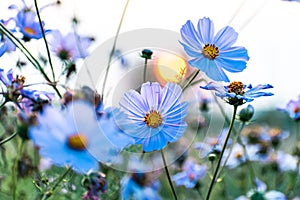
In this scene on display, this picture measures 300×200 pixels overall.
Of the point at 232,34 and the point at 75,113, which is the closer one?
the point at 75,113

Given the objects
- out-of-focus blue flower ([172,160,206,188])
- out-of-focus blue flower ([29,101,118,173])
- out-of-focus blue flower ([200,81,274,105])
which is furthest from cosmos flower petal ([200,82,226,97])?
out-of-focus blue flower ([172,160,206,188])

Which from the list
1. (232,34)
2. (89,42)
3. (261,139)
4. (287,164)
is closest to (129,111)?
(232,34)

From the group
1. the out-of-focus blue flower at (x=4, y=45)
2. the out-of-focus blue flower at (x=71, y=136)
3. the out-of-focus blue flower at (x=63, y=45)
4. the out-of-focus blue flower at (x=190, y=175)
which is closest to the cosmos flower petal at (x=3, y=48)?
the out-of-focus blue flower at (x=4, y=45)

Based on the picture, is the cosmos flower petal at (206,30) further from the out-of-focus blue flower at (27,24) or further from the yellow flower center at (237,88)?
the out-of-focus blue flower at (27,24)

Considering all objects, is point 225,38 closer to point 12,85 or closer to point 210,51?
point 210,51

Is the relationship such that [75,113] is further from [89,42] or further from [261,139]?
[261,139]

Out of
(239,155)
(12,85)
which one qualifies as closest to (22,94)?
(12,85)

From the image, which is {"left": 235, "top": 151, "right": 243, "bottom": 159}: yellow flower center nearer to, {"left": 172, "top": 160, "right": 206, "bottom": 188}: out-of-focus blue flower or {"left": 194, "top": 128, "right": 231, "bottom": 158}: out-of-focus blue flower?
{"left": 194, "top": 128, "right": 231, "bottom": 158}: out-of-focus blue flower
